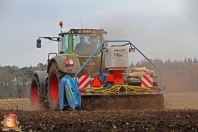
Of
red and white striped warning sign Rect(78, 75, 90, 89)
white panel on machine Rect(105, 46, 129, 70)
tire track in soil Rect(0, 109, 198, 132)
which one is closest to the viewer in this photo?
tire track in soil Rect(0, 109, 198, 132)

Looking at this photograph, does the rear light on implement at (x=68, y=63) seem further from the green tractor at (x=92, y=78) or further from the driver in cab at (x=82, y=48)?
the driver in cab at (x=82, y=48)

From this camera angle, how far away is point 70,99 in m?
11.4

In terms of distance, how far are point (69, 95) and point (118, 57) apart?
166cm

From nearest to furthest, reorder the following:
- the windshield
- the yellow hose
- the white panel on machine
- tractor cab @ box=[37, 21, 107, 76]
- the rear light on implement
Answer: the yellow hose
the white panel on machine
the rear light on implement
tractor cab @ box=[37, 21, 107, 76]
the windshield

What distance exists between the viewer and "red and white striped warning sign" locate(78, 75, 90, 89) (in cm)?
1150

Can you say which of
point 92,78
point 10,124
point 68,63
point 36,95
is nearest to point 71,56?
point 68,63

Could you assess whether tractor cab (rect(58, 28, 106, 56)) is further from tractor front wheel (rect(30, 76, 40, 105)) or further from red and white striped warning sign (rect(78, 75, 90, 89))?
tractor front wheel (rect(30, 76, 40, 105))

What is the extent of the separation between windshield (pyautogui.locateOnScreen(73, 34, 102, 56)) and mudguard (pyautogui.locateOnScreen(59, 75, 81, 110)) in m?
1.32

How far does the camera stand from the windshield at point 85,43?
42.3 feet

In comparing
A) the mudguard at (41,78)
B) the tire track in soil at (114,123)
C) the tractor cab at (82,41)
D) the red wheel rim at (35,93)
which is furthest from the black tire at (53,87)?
the tire track in soil at (114,123)

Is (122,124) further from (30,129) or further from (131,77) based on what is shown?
(131,77)

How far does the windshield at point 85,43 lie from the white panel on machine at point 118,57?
1.11m

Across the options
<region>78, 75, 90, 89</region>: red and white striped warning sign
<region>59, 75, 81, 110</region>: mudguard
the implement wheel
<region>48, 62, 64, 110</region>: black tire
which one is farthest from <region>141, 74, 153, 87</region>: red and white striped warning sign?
the implement wheel

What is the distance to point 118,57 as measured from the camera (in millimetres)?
11852
